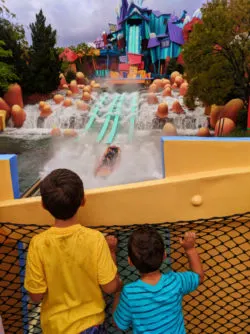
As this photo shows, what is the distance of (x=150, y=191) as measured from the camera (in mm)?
1298

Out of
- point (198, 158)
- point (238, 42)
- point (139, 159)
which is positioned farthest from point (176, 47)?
point (198, 158)

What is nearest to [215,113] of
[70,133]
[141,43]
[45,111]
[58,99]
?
[70,133]

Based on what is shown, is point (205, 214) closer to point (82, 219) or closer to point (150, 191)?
point (150, 191)

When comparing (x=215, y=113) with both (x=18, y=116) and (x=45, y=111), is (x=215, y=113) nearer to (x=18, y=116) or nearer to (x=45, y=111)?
(x=45, y=111)

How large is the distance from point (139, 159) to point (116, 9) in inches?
732

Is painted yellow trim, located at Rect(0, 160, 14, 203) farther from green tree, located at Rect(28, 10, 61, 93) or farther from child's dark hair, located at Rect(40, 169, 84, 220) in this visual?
green tree, located at Rect(28, 10, 61, 93)

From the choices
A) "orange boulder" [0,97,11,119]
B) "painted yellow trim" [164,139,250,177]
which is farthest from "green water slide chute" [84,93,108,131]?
"painted yellow trim" [164,139,250,177]

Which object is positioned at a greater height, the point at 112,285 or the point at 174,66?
the point at 174,66

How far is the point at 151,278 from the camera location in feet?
3.57

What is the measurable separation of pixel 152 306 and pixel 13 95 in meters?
13.4

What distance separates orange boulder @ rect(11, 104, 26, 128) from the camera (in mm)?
12263

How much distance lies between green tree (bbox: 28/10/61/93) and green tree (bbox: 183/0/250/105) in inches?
296

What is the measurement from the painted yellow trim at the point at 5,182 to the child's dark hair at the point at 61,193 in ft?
0.85

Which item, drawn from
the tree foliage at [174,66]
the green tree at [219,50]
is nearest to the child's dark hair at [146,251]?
the green tree at [219,50]
